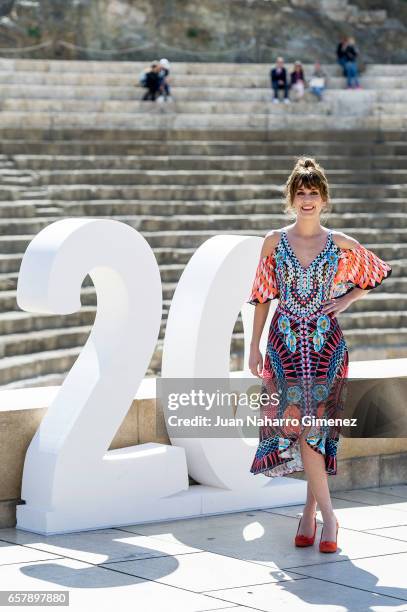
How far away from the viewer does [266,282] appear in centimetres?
638

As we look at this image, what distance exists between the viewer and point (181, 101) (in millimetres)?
25406

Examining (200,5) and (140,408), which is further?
(200,5)

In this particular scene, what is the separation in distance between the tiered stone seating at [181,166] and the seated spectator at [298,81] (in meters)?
0.54

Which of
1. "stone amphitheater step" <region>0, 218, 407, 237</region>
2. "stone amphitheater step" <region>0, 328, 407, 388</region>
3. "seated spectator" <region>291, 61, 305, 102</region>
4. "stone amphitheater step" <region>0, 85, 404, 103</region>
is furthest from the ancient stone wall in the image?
"stone amphitheater step" <region>0, 328, 407, 388</region>

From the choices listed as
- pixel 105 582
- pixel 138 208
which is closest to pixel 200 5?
pixel 138 208

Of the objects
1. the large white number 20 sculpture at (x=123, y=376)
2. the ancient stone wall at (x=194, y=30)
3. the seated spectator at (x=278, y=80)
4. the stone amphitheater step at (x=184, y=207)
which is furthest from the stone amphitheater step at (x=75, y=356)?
the ancient stone wall at (x=194, y=30)

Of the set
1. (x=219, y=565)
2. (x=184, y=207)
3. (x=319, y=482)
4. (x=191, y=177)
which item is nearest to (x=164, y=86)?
(x=191, y=177)

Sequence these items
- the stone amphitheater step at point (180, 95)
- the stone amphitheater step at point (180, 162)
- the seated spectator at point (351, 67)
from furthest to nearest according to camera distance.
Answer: the seated spectator at point (351, 67) → the stone amphitheater step at point (180, 95) → the stone amphitheater step at point (180, 162)

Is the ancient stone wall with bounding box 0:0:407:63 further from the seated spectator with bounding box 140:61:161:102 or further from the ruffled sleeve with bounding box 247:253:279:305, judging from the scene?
the ruffled sleeve with bounding box 247:253:279:305

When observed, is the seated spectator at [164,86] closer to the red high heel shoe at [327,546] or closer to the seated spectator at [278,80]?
the seated spectator at [278,80]

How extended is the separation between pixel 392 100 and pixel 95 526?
2136 cm

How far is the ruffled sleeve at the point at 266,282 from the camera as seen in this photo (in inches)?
250

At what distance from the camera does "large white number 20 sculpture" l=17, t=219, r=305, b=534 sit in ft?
21.5

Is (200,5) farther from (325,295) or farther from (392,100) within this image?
(325,295)
